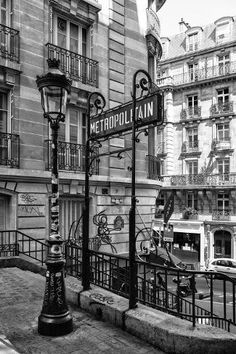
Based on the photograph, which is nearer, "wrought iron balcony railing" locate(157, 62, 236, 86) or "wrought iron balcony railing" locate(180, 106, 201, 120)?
"wrought iron balcony railing" locate(157, 62, 236, 86)

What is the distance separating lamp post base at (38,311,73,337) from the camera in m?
5.13

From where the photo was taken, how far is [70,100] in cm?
1187

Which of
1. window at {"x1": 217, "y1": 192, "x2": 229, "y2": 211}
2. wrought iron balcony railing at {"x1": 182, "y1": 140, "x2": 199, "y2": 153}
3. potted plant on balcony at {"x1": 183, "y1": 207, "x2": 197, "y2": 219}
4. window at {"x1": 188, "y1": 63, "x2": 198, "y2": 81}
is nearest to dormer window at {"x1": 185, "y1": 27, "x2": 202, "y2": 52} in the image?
window at {"x1": 188, "y1": 63, "x2": 198, "y2": 81}

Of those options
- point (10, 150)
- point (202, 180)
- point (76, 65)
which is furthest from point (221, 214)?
point (10, 150)

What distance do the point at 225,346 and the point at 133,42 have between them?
39.6 ft

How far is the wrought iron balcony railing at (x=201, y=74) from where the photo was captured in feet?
103

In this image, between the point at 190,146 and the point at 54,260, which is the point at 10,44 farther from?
the point at 190,146

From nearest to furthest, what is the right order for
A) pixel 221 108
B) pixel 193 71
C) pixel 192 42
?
pixel 221 108, pixel 193 71, pixel 192 42

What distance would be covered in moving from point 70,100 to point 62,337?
330 inches

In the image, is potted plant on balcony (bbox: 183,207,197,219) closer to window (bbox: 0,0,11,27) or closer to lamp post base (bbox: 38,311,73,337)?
window (bbox: 0,0,11,27)

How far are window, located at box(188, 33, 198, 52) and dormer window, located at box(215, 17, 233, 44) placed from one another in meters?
2.34

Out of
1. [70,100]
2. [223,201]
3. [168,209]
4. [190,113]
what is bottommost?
[223,201]

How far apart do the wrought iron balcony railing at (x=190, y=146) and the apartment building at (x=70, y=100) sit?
18.9 meters

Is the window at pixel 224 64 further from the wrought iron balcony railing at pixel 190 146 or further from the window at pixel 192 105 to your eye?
the wrought iron balcony railing at pixel 190 146
